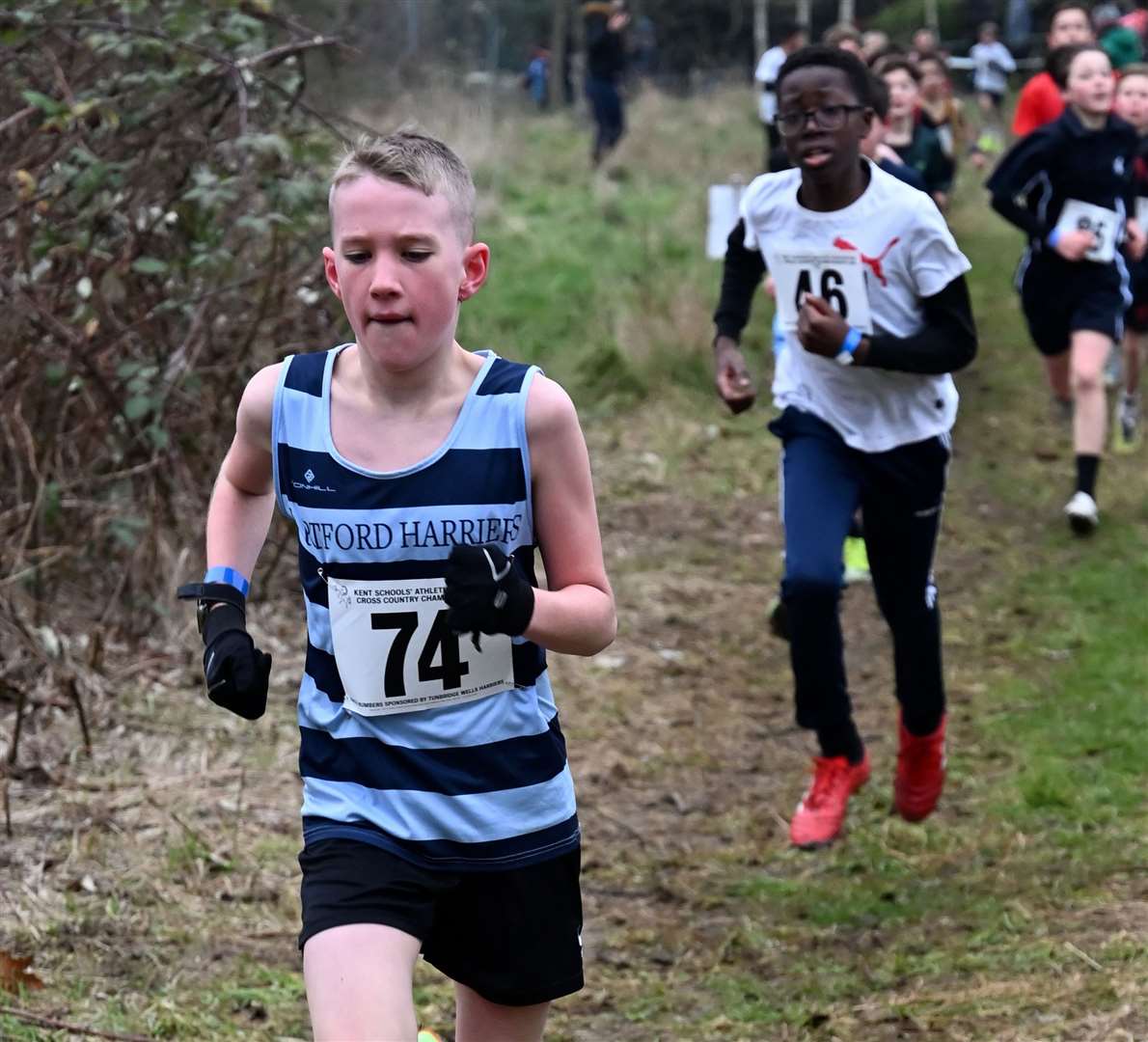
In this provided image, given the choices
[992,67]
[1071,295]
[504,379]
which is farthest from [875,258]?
[992,67]

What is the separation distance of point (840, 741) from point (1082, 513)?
378cm

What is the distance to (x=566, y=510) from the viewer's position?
9.39ft

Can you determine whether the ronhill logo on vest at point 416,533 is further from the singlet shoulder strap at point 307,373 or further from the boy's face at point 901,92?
the boy's face at point 901,92

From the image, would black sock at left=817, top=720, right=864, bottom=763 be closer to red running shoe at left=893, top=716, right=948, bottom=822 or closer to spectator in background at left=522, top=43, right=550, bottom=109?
red running shoe at left=893, top=716, right=948, bottom=822

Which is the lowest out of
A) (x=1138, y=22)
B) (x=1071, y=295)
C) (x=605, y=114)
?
(x=605, y=114)

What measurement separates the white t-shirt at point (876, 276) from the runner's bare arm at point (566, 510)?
2.03m

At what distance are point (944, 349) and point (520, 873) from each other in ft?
7.51

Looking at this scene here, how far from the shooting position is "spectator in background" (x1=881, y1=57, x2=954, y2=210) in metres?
9.23

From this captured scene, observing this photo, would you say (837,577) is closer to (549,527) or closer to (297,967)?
(297,967)

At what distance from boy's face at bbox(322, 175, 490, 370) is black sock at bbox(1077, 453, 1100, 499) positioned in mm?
6146

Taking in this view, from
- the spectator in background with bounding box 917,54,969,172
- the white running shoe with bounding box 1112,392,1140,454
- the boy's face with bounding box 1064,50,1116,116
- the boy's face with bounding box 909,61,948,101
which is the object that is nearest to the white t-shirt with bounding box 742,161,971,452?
the boy's face with bounding box 1064,50,1116,116

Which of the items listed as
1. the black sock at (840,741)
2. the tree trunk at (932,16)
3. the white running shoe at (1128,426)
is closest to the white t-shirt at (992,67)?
the tree trunk at (932,16)

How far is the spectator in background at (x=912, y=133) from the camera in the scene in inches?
363

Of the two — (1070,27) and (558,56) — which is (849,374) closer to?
(1070,27)
